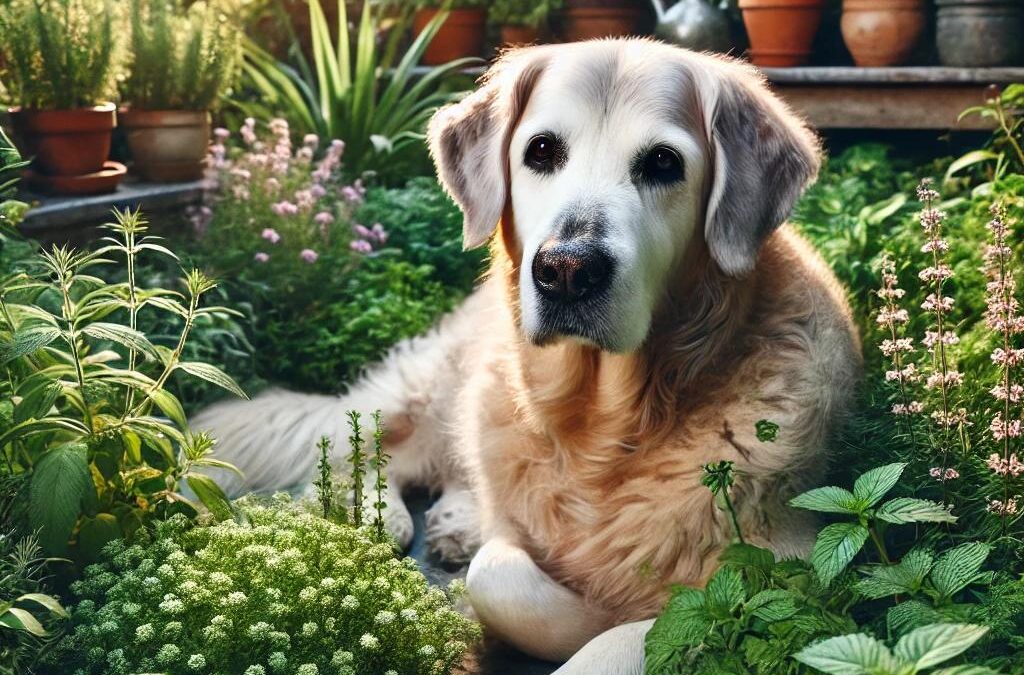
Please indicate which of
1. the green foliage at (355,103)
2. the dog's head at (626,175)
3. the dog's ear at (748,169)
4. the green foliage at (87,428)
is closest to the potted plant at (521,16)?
the green foliage at (355,103)

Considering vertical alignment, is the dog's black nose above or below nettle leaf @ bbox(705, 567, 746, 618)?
above

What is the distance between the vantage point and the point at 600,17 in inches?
254

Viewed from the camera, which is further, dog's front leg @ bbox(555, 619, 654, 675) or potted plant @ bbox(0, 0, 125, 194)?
potted plant @ bbox(0, 0, 125, 194)

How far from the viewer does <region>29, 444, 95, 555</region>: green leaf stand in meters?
2.27

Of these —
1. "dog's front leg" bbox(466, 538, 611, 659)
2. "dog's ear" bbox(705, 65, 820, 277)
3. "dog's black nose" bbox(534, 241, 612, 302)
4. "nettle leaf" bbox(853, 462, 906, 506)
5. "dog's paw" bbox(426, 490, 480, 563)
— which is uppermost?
"dog's ear" bbox(705, 65, 820, 277)

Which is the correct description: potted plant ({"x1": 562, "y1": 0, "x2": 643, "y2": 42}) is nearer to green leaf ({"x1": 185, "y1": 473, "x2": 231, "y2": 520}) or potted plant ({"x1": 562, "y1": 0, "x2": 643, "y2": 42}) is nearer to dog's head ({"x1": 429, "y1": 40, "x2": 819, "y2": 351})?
dog's head ({"x1": 429, "y1": 40, "x2": 819, "y2": 351})

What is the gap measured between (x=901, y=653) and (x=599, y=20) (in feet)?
17.4

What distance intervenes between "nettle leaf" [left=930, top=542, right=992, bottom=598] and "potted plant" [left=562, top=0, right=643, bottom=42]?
4853mm

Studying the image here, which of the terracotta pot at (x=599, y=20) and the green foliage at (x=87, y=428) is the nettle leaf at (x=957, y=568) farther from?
the terracotta pot at (x=599, y=20)

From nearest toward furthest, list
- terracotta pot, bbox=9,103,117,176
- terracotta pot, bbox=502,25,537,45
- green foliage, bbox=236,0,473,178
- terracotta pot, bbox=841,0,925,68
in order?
terracotta pot, bbox=9,103,117,176 → terracotta pot, bbox=841,0,925,68 → green foliage, bbox=236,0,473,178 → terracotta pot, bbox=502,25,537,45

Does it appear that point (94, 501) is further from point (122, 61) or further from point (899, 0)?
point (899, 0)

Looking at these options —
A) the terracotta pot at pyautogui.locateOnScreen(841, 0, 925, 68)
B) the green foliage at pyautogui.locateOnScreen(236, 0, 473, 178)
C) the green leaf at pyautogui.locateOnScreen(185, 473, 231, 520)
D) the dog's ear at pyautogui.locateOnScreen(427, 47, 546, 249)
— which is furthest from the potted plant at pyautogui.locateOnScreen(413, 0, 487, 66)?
the green leaf at pyautogui.locateOnScreen(185, 473, 231, 520)

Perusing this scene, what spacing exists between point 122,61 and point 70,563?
2.97m

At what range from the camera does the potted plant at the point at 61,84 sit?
14.0ft
